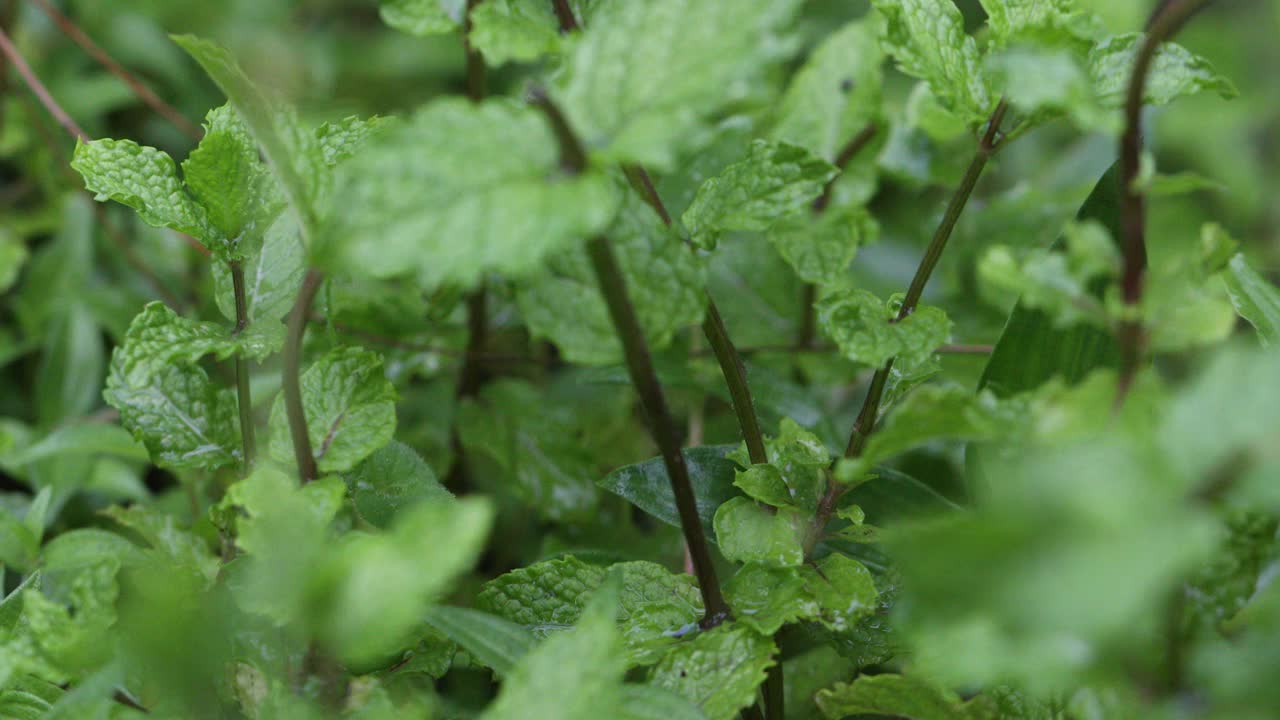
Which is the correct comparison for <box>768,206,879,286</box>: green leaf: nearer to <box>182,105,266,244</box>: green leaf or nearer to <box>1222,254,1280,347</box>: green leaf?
<box>1222,254,1280,347</box>: green leaf

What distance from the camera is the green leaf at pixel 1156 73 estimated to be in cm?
72

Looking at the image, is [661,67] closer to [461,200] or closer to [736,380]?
[461,200]

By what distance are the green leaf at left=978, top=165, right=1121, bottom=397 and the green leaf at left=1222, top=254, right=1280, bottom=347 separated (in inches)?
3.9

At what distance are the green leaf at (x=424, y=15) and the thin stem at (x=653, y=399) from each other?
1.18 feet

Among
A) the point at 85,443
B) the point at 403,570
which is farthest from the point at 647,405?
the point at 85,443

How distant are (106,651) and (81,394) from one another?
0.67m

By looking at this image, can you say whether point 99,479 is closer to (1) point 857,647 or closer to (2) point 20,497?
(2) point 20,497

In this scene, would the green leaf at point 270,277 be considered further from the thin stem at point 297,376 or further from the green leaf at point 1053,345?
the green leaf at point 1053,345

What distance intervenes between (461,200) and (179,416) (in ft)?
1.38

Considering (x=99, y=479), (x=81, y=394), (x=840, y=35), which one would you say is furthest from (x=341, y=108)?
(x=840, y=35)

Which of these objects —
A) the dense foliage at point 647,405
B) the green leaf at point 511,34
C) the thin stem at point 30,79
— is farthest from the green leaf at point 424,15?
the thin stem at point 30,79

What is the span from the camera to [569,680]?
0.54m

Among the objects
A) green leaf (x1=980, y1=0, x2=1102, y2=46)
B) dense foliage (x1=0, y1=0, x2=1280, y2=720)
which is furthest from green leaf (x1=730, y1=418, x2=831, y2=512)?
green leaf (x1=980, y1=0, x2=1102, y2=46)

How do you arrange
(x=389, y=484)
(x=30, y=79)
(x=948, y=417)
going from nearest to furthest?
1. (x=948, y=417)
2. (x=389, y=484)
3. (x=30, y=79)
